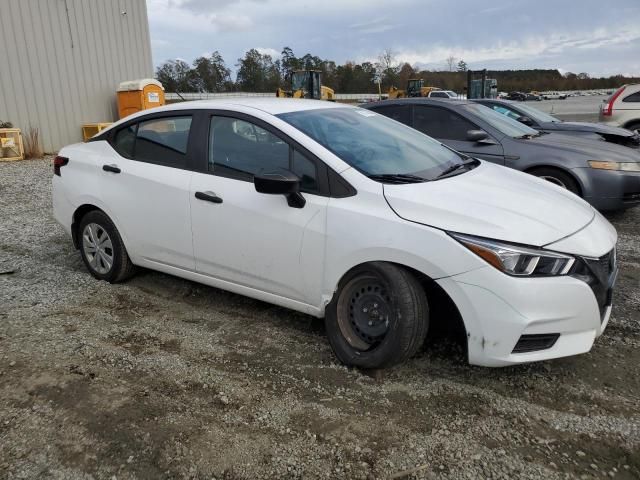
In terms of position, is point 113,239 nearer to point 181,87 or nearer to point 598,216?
point 598,216

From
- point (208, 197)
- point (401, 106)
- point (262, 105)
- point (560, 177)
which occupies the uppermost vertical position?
point (262, 105)

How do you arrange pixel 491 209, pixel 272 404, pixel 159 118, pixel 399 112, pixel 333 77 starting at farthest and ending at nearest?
Answer: pixel 333 77
pixel 399 112
pixel 159 118
pixel 491 209
pixel 272 404

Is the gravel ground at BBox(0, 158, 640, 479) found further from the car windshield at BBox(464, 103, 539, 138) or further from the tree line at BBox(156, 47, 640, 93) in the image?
the tree line at BBox(156, 47, 640, 93)

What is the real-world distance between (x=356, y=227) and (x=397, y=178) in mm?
455

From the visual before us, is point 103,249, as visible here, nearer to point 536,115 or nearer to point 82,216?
point 82,216

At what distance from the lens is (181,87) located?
46594 mm

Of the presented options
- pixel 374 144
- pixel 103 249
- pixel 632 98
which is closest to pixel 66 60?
pixel 103 249

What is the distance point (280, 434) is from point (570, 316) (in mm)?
1623

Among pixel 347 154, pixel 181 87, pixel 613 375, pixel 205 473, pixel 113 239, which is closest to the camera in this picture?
pixel 205 473

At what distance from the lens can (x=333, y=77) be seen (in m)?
70.5

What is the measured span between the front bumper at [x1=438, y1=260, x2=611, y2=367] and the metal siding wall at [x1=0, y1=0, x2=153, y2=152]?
487 inches

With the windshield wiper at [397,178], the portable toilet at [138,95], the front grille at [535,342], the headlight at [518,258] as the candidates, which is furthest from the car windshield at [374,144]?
the portable toilet at [138,95]

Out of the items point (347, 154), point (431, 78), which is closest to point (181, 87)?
point (431, 78)

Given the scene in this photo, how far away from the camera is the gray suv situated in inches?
241
